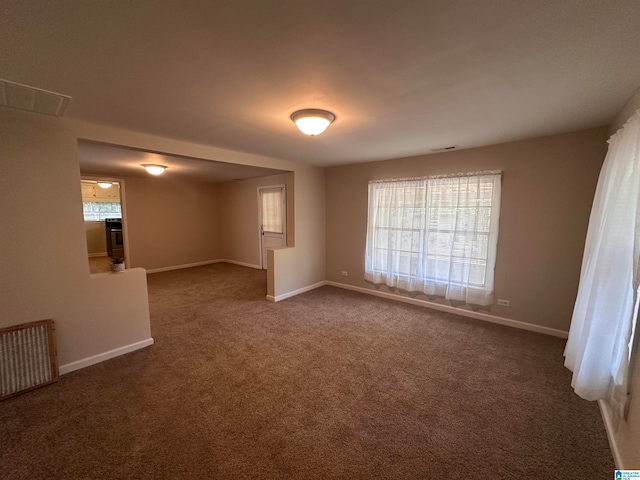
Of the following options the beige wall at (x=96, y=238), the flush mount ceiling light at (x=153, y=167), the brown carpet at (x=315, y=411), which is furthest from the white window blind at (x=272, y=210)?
the beige wall at (x=96, y=238)

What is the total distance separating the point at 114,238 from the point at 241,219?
3937 mm

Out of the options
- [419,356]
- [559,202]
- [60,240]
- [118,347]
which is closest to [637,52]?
[559,202]

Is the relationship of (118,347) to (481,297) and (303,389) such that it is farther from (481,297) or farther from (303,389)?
(481,297)

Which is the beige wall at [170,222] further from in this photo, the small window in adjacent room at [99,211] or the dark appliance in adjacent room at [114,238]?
the small window in adjacent room at [99,211]

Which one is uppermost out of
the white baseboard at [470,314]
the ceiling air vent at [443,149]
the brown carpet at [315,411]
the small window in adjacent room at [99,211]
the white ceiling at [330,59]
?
the ceiling air vent at [443,149]

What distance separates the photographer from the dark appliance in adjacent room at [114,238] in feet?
24.7

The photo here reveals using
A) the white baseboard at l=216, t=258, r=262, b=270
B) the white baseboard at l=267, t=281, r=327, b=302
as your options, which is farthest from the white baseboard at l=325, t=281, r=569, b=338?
the white baseboard at l=216, t=258, r=262, b=270

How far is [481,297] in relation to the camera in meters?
3.60

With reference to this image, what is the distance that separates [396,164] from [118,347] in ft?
14.8

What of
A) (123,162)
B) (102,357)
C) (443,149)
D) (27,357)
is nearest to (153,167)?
(123,162)

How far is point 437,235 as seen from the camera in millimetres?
3918

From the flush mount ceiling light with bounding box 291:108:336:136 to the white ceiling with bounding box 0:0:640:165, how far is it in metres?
0.08

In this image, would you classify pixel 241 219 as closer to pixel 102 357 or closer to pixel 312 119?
pixel 102 357

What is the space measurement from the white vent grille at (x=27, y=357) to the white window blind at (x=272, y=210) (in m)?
4.38
